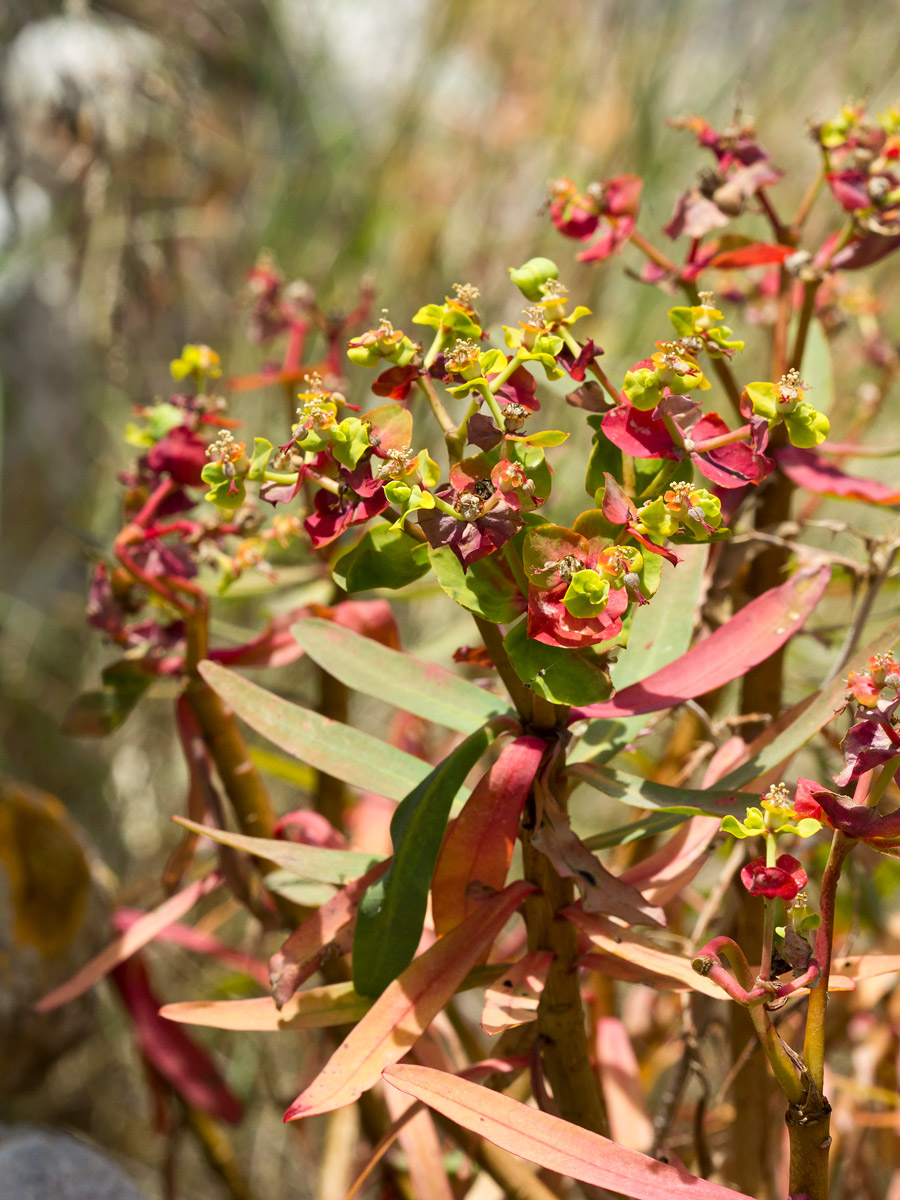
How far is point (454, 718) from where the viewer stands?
1.47 ft

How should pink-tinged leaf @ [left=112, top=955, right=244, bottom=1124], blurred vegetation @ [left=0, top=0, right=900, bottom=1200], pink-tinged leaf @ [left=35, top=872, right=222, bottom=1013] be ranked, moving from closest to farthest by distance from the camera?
pink-tinged leaf @ [left=35, top=872, right=222, bottom=1013]
pink-tinged leaf @ [left=112, top=955, right=244, bottom=1124]
blurred vegetation @ [left=0, top=0, right=900, bottom=1200]

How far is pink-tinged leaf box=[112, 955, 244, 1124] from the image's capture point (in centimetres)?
65

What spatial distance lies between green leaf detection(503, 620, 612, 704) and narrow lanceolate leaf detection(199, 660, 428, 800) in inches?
5.2

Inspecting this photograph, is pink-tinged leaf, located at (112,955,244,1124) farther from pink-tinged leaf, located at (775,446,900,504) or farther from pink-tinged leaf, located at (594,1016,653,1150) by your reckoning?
pink-tinged leaf, located at (775,446,900,504)

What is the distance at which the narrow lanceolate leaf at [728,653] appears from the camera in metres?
0.42

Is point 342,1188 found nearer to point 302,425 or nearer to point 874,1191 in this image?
point 874,1191

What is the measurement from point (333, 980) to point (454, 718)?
159 mm

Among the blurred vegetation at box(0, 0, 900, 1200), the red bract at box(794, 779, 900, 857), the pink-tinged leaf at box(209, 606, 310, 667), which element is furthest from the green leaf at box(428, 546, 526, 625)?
the blurred vegetation at box(0, 0, 900, 1200)

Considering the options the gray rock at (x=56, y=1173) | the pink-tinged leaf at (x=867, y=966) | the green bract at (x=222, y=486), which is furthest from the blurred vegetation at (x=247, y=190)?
the pink-tinged leaf at (x=867, y=966)

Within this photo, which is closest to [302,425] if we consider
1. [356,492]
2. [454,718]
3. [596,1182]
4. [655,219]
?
[356,492]

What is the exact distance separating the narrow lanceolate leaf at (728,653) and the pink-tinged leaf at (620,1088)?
0.93 ft

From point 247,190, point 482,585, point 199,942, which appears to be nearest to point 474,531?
point 482,585

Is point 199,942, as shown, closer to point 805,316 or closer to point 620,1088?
point 620,1088

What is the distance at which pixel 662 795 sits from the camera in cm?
41
